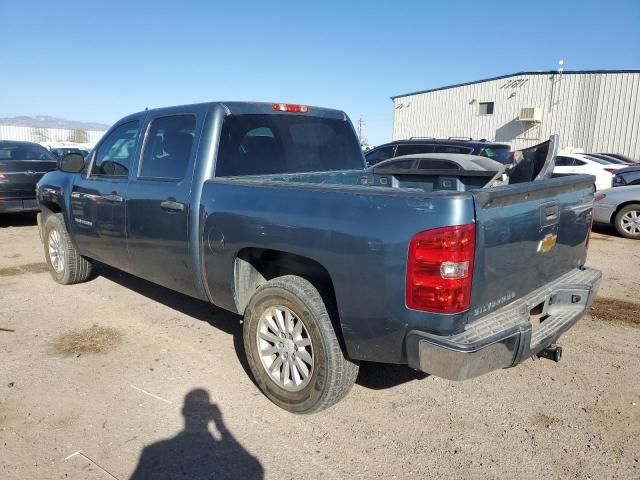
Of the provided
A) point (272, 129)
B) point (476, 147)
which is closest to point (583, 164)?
point (476, 147)

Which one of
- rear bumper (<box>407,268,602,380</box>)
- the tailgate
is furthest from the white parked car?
rear bumper (<box>407,268,602,380</box>)

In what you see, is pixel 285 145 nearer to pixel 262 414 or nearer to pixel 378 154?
pixel 262 414

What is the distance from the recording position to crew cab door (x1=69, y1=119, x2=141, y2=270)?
14.5 feet

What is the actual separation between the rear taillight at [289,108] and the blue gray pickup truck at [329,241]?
0.02 meters

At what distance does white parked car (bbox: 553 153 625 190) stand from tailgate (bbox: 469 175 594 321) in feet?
37.3

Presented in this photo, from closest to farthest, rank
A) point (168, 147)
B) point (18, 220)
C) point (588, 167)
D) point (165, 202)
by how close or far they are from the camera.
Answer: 1. point (165, 202)
2. point (168, 147)
3. point (18, 220)
4. point (588, 167)

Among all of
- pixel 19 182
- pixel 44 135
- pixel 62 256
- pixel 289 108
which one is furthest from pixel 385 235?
pixel 44 135

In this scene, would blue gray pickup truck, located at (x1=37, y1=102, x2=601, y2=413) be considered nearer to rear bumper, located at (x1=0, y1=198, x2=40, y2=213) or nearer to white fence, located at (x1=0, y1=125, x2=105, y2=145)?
rear bumper, located at (x1=0, y1=198, x2=40, y2=213)

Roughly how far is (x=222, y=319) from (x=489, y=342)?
9.66 feet

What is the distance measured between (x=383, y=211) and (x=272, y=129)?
74.4 inches

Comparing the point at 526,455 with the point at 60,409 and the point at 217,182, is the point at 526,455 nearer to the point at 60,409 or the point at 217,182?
the point at 217,182

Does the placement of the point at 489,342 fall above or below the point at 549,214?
below

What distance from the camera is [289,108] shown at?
4.34 m

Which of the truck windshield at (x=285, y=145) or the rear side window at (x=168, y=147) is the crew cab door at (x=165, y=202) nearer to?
the rear side window at (x=168, y=147)
